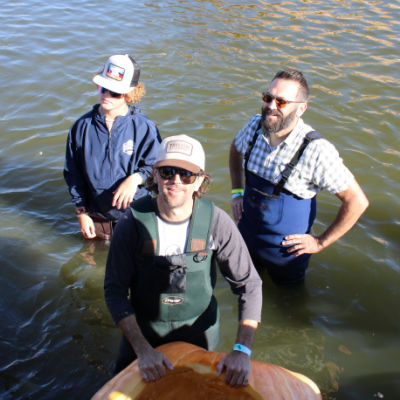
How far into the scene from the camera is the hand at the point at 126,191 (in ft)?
13.1

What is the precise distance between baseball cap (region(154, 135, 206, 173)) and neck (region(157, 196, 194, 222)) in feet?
0.72

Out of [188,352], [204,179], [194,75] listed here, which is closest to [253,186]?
[204,179]

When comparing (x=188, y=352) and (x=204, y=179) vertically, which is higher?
(x=204, y=179)

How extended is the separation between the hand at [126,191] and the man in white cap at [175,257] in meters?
1.23

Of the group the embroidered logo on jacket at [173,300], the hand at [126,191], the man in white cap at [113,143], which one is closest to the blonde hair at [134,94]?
the man in white cap at [113,143]

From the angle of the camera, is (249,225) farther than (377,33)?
No

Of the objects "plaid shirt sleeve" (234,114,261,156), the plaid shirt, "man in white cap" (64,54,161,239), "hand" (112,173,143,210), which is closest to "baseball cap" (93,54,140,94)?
"man in white cap" (64,54,161,239)

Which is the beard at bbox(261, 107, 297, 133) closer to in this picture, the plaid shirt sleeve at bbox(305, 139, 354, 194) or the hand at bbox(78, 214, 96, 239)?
the plaid shirt sleeve at bbox(305, 139, 354, 194)

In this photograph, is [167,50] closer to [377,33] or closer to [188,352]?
[377,33]

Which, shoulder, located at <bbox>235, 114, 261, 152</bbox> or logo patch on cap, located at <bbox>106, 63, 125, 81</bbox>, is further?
logo patch on cap, located at <bbox>106, 63, 125, 81</bbox>

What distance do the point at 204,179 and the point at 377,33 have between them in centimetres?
972

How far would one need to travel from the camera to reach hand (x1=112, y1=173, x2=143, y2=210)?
4.00 meters

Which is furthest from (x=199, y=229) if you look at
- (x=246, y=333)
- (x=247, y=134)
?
(x=247, y=134)

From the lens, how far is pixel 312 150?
342cm
